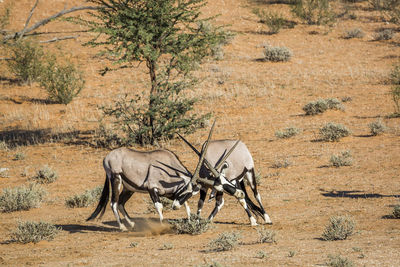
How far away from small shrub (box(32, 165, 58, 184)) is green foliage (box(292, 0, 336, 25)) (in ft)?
97.8

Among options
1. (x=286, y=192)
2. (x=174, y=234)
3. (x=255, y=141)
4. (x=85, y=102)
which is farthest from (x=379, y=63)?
(x=174, y=234)

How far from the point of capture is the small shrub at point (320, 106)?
74.2ft

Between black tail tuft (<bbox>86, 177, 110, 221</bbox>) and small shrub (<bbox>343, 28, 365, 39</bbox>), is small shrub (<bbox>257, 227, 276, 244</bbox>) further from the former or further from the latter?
small shrub (<bbox>343, 28, 365, 39</bbox>)

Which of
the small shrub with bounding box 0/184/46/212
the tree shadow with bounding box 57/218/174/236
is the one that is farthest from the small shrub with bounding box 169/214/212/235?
the small shrub with bounding box 0/184/46/212

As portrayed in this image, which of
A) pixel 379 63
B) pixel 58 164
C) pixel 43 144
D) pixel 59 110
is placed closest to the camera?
pixel 58 164

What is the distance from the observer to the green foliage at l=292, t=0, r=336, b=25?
135ft

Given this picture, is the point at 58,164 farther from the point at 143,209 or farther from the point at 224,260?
the point at 224,260

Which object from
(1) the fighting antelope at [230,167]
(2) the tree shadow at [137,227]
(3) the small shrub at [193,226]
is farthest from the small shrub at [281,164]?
(3) the small shrub at [193,226]

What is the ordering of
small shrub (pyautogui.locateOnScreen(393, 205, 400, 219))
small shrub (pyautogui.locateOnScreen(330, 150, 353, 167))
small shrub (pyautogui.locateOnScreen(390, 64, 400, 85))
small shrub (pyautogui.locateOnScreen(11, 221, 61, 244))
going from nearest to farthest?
small shrub (pyautogui.locateOnScreen(11, 221, 61, 244)) → small shrub (pyautogui.locateOnScreen(393, 205, 400, 219)) → small shrub (pyautogui.locateOnScreen(330, 150, 353, 167)) → small shrub (pyautogui.locateOnScreen(390, 64, 400, 85))

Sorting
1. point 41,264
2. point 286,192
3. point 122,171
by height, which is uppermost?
point 122,171

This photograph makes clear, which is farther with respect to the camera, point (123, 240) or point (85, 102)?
point (85, 102)

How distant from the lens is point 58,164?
61.6 feet

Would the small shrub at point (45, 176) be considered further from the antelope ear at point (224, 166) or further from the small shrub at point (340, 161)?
the small shrub at point (340, 161)

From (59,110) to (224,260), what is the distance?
19.2 meters
